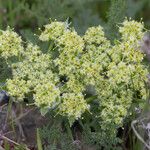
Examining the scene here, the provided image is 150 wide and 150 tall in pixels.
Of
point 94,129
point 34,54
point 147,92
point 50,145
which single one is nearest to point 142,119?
point 147,92

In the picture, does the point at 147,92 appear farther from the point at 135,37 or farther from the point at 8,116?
the point at 8,116

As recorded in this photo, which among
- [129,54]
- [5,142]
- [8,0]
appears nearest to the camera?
[129,54]

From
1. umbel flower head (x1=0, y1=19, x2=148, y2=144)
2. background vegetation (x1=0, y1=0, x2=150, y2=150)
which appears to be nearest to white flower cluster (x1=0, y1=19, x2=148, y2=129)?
umbel flower head (x1=0, y1=19, x2=148, y2=144)

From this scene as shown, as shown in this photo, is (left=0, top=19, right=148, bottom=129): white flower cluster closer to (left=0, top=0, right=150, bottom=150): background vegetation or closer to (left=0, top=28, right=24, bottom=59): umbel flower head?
(left=0, top=28, right=24, bottom=59): umbel flower head

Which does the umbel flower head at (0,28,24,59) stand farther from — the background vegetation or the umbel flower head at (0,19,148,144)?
the background vegetation

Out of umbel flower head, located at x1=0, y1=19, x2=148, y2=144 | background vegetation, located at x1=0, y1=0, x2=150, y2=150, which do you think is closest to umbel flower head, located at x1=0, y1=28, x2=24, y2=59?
umbel flower head, located at x1=0, y1=19, x2=148, y2=144

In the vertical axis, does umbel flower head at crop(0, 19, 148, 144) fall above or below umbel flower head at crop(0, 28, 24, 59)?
below

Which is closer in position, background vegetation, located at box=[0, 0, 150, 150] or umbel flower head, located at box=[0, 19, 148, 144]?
umbel flower head, located at box=[0, 19, 148, 144]

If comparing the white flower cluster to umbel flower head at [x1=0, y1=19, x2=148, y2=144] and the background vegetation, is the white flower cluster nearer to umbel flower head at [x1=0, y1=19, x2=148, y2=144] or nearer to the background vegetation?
umbel flower head at [x1=0, y1=19, x2=148, y2=144]

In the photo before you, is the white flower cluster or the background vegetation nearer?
the white flower cluster
